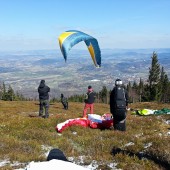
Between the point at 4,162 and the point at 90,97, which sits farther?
the point at 90,97

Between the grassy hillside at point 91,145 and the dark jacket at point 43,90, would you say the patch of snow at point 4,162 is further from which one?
the dark jacket at point 43,90

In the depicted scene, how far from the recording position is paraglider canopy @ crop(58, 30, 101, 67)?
54.8ft

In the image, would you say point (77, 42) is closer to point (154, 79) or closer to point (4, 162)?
point (4, 162)

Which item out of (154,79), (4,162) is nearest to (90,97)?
(4,162)

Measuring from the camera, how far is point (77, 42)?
16.8 m

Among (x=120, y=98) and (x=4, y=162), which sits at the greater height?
(x=120, y=98)

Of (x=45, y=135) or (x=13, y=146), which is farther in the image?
(x=45, y=135)

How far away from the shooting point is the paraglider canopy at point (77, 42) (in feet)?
54.8

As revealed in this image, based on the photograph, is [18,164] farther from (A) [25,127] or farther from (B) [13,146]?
(A) [25,127]

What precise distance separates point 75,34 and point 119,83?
14.1 feet

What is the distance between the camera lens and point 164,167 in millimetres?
9227

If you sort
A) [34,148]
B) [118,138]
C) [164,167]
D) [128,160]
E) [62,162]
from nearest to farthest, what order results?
[62,162] < [164,167] < [128,160] < [34,148] < [118,138]

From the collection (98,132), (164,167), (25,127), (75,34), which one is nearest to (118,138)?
(98,132)

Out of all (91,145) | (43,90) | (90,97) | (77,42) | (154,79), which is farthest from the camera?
(154,79)
